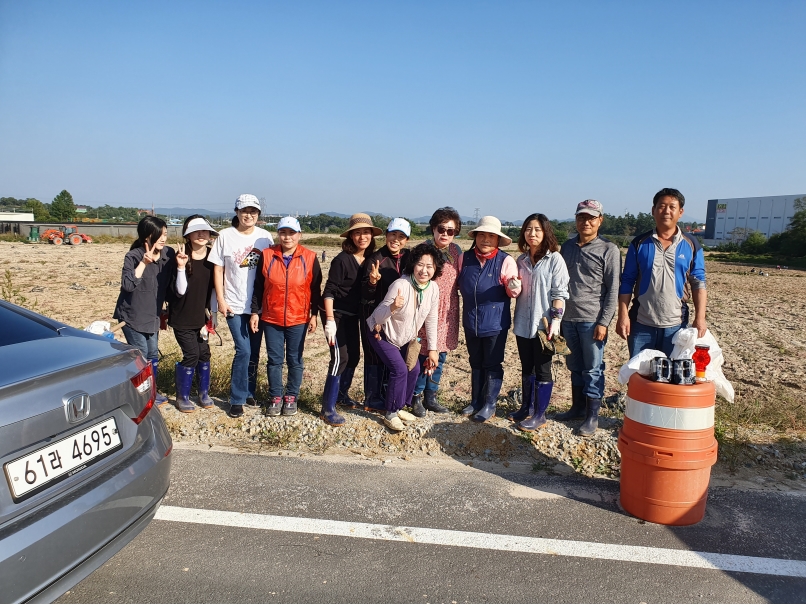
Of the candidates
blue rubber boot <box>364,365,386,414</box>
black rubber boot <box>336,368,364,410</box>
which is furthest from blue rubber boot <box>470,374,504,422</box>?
black rubber boot <box>336,368,364,410</box>

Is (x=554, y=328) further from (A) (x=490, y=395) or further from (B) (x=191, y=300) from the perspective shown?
(B) (x=191, y=300)

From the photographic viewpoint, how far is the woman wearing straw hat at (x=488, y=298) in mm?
4578

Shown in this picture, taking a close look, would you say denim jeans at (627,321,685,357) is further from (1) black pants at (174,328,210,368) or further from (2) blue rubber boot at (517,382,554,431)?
(1) black pants at (174,328,210,368)

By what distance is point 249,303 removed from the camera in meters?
4.75

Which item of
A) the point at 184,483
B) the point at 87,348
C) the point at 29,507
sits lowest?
the point at 184,483

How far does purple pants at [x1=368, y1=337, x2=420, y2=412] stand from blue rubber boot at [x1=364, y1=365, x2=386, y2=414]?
1.03 ft

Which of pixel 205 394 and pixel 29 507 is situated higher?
pixel 29 507

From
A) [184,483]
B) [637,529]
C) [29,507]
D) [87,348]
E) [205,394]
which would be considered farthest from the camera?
[205,394]

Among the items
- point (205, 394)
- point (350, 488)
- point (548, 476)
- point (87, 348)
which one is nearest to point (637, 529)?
point (548, 476)

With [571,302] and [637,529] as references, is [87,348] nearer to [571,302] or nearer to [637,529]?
[637,529]

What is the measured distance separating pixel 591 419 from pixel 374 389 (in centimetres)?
179

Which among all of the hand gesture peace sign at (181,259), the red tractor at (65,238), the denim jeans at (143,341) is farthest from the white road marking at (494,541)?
the red tractor at (65,238)

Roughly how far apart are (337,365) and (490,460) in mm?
1404

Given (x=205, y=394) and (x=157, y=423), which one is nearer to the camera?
(x=157, y=423)
